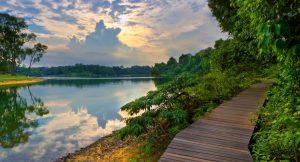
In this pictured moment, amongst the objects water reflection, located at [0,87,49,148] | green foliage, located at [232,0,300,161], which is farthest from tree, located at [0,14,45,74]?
green foliage, located at [232,0,300,161]

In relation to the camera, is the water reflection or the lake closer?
the lake

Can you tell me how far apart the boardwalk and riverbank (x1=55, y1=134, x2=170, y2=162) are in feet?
5.36

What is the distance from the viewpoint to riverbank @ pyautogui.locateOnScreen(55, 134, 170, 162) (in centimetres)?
745

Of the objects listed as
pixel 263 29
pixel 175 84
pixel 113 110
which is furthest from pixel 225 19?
pixel 263 29

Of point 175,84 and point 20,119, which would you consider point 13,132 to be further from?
point 175,84

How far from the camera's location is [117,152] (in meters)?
8.77

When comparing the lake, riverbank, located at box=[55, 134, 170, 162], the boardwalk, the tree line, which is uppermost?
the tree line

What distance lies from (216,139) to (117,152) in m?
4.27

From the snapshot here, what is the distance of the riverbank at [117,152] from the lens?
24.4 ft

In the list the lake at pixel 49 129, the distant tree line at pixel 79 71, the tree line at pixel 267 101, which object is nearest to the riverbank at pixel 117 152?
the tree line at pixel 267 101

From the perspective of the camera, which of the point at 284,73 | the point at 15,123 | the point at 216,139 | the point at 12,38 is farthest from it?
the point at 12,38

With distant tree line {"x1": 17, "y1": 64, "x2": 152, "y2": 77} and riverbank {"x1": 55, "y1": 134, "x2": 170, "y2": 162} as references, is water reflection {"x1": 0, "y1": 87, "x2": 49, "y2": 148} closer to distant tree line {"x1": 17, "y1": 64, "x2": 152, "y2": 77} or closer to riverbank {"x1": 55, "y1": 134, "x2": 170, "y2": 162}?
riverbank {"x1": 55, "y1": 134, "x2": 170, "y2": 162}

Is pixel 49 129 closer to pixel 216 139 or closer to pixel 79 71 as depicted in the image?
pixel 216 139

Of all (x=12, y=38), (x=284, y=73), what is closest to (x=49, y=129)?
(x=284, y=73)
